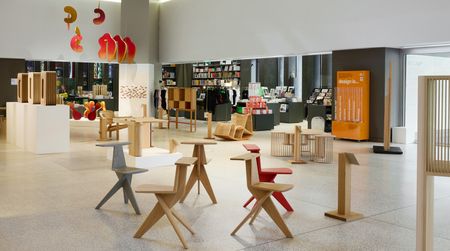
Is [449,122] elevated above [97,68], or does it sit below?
below

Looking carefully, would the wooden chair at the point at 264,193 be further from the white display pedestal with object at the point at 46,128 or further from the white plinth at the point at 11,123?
the white plinth at the point at 11,123

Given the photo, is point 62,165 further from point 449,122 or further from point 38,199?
point 449,122

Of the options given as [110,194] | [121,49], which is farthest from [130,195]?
[121,49]

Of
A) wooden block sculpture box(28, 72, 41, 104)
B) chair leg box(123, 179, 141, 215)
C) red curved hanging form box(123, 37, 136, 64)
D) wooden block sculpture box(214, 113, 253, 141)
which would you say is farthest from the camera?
red curved hanging form box(123, 37, 136, 64)

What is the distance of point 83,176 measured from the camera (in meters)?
7.68

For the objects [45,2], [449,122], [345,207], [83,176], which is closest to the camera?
[449,122]

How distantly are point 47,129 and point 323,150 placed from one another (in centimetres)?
578

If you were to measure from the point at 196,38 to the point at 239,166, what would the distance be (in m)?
10.7

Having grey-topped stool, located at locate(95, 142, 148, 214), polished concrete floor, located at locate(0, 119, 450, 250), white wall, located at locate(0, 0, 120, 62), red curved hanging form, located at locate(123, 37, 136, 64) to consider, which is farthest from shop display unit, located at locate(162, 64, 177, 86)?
grey-topped stool, located at locate(95, 142, 148, 214)

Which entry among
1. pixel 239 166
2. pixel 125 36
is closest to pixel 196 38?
pixel 125 36

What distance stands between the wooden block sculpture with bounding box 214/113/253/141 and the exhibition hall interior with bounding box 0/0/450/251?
0.18 feet

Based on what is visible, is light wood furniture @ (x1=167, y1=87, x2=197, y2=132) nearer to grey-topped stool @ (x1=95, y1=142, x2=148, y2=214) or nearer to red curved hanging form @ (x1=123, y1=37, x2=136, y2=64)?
red curved hanging form @ (x1=123, y1=37, x2=136, y2=64)

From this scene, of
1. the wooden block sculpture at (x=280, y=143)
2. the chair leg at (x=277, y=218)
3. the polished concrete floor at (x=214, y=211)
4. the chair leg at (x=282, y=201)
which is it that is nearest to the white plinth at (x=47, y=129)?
the polished concrete floor at (x=214, y=211)

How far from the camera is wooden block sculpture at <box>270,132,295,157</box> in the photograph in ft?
33.3
